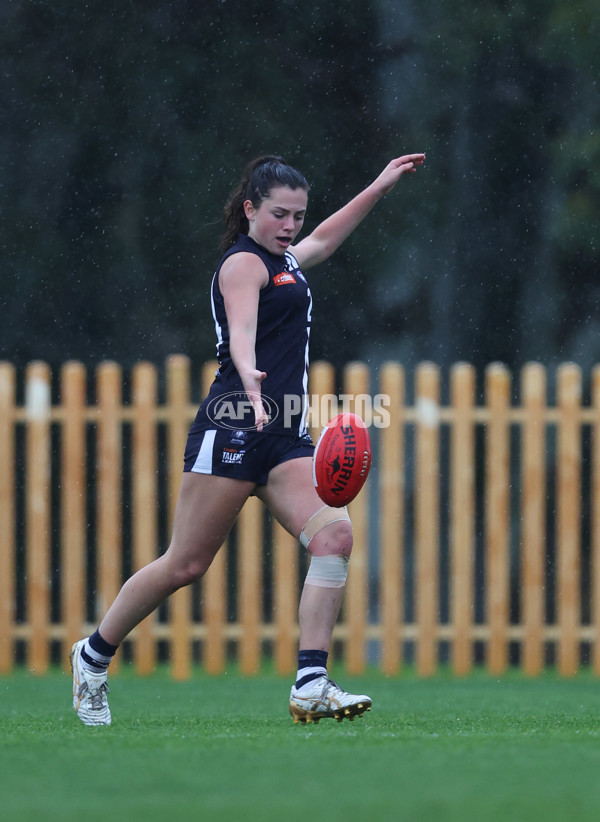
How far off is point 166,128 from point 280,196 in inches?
222

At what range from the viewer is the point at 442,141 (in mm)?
10305

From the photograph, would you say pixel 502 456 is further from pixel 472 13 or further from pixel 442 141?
pixel 472 13

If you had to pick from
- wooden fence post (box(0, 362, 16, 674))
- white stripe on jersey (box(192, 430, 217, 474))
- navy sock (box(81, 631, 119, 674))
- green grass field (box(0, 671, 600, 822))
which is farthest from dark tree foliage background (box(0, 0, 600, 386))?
white stripe on jersey (box(192, 430, 217, 474))

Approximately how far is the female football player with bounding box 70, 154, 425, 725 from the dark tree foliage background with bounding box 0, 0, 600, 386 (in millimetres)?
5383

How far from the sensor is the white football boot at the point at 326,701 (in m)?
4.59

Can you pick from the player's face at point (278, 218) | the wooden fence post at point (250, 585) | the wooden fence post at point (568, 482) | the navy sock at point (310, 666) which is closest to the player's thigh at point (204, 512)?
the navy sock at point (310, 666)

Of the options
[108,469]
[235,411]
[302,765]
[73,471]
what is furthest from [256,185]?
[73,471]

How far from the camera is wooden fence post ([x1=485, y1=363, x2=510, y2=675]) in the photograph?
802cm

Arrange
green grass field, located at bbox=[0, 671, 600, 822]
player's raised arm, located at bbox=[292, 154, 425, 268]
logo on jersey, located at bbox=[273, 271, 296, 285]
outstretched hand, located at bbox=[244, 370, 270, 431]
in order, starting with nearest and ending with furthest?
green grass field, located at bbox=[0, 671, 600, 822] → outstretched hand, located at bbox=[244, 370, 270, 431] → logo on jersey, located at bbox=[273, 271, 296, 285] → player's raised arm, located at bbox=[292, 154, 425, 268]

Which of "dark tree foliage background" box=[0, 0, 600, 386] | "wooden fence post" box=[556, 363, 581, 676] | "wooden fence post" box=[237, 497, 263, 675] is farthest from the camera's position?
"dark tree foliage background" box=[0, 0, 600, 386]

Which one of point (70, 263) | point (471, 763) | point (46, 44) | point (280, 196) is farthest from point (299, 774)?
point (46, 44)

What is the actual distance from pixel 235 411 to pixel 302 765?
1363 millimetres

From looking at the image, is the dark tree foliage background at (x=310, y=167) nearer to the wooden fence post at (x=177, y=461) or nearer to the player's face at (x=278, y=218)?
the wooden fence post at (x=177, y=461)

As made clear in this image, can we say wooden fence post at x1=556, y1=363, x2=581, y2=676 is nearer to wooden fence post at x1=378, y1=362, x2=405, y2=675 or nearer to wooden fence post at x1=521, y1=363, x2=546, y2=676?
wooden fence post at x1=521, y1=363, x2=546, y2=676
